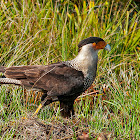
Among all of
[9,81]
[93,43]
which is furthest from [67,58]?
[9,81]

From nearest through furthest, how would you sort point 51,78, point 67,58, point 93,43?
point 51,78 → point 93,43 → point 67,58

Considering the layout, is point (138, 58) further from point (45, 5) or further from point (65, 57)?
point (45, 5)

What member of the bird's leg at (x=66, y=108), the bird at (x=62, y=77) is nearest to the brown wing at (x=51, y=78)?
the bird at (x=62, y=77)

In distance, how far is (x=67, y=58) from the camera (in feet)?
13.1

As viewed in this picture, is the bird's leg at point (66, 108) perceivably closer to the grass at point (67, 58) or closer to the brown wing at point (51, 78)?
the grass at point (67, 58)

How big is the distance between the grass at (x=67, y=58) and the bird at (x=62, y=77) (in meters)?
0.19

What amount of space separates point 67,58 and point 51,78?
36.8 inches

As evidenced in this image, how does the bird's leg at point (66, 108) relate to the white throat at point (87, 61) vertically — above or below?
below

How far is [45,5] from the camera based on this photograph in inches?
184

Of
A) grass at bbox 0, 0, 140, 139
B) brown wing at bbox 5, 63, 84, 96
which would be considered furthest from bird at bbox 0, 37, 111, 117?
grass at bbox 0, 0, 140, 139

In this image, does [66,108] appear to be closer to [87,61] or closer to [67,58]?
[87,61]

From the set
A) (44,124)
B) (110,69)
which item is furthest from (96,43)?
(44,124)

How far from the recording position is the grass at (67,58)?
3010 mm

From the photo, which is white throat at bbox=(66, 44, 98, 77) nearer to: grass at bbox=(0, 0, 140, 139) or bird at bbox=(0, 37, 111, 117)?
bird at bbox=(0, 37, 111, 117)
